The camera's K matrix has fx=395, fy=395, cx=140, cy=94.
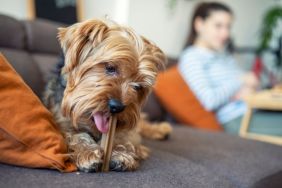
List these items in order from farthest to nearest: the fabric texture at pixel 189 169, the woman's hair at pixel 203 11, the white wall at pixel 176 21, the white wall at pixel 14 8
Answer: the woman's hair at pixel 203 11
the white wall at pixel 176 21
the white wall at pixel 14 8
the fabric texture at pixel 189 169

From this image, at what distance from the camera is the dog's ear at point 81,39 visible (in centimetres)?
140

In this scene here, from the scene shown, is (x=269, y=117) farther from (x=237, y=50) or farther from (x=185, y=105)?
(x=237, y=50)

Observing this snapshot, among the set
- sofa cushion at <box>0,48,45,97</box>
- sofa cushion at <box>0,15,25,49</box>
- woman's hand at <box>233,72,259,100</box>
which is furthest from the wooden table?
sofa cushion at <box>0,15,25,49</box>

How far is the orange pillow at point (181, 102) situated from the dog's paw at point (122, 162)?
1415 mm

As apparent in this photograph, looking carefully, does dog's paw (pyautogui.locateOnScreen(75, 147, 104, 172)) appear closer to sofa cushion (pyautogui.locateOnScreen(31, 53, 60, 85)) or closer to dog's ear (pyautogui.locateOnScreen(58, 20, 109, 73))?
dog's ear (pyautogui.locateOnScreen(58, 20, 109, 73))

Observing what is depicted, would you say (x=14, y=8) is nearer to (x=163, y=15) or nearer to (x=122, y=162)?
(x=163, y=15)

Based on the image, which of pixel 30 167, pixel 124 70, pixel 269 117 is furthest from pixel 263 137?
pixel 30 167

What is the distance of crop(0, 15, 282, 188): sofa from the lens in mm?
1281

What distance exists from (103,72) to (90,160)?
0.31 m

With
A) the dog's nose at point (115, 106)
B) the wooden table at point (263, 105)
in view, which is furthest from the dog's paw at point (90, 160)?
the wooden table at point (263, 105)

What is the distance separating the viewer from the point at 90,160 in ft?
4.47

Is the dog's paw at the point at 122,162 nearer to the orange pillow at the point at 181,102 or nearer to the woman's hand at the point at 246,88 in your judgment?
the orange pillow at the point at 181,102

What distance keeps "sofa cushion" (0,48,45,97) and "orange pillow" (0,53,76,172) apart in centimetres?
65

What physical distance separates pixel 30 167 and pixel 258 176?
0.97 m
